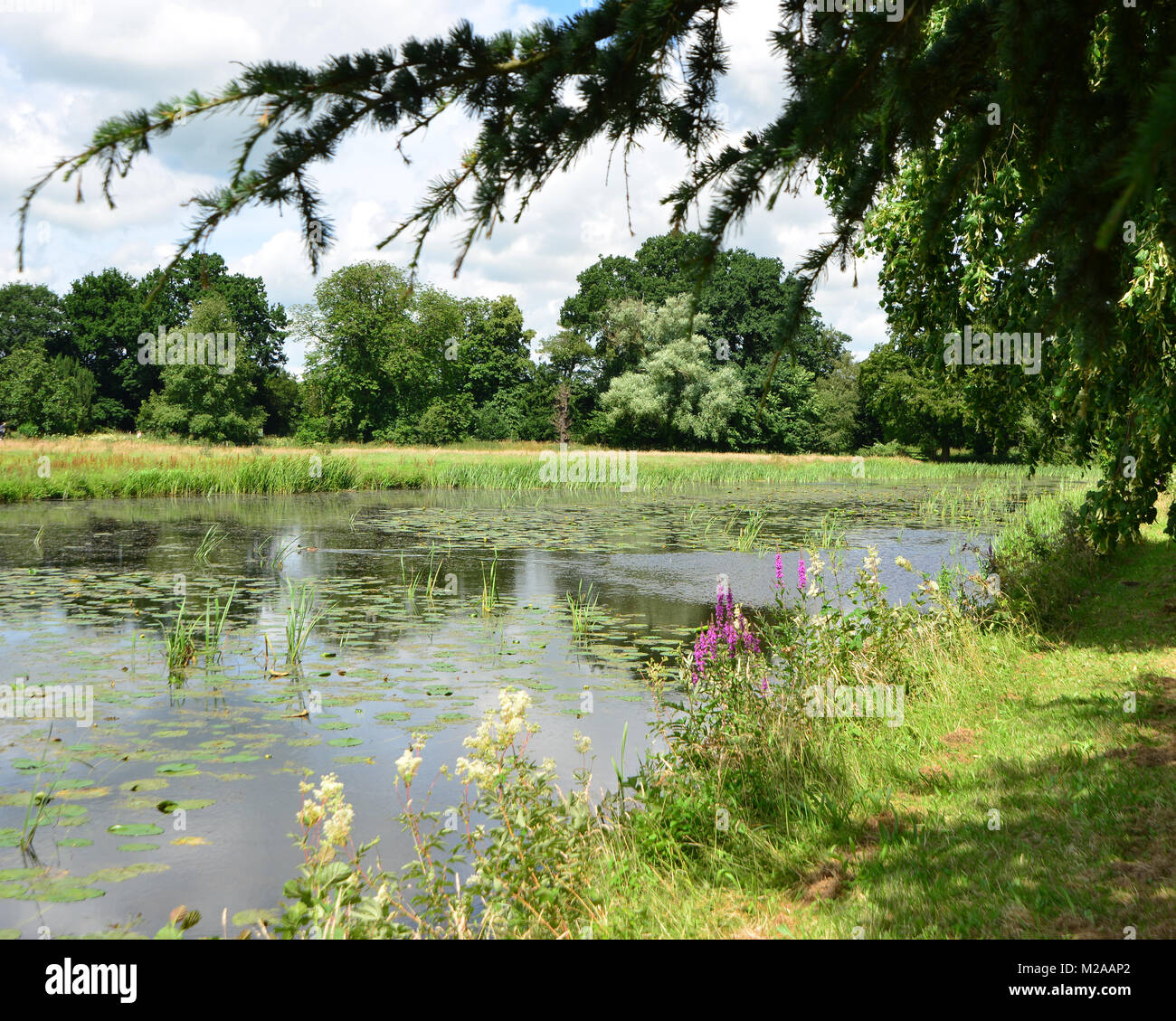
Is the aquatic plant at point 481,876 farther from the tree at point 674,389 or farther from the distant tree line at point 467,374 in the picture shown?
the tree at point 674,389

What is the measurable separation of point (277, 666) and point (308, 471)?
18965mm

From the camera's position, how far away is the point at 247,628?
8.82 m

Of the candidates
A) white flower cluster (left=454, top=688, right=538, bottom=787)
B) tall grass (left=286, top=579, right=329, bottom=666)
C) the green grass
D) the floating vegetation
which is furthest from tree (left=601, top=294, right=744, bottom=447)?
white flower cluster (left=454, top=688, right=538, bottom=787)

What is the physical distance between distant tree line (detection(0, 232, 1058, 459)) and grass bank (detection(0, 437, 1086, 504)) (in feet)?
26.0

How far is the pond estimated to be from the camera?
4227 mm

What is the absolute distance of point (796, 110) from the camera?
2502mm

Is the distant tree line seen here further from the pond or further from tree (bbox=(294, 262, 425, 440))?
the pond

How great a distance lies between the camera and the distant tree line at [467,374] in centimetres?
4769

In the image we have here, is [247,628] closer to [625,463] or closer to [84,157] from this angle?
[84,157]

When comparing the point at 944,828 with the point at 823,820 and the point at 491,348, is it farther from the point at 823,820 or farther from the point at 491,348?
the point at 491,348

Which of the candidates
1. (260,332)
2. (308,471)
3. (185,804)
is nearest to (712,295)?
(260,332)

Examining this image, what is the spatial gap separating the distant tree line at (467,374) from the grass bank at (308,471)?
312 inches

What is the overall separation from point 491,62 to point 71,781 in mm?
4789

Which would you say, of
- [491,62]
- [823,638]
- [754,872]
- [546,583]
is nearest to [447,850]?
[754,872]
